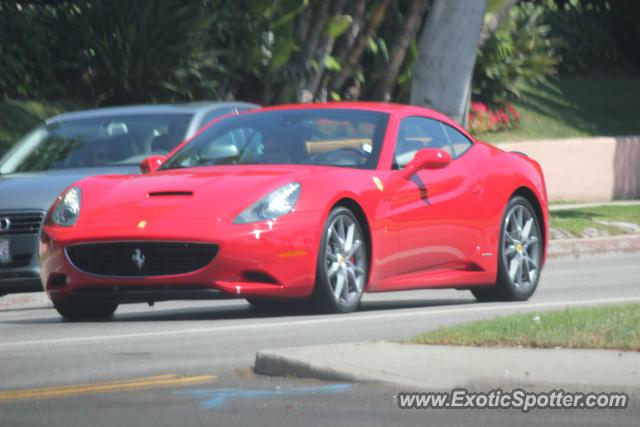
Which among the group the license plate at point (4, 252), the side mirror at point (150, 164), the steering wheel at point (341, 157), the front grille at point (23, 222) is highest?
the steering wheel at point (341, 157)

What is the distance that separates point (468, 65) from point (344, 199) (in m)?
11.4

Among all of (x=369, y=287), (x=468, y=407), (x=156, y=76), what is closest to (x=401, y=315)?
(x=369, y=287)

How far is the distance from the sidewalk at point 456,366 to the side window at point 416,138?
11.4 ft

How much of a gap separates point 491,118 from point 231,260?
25007mm

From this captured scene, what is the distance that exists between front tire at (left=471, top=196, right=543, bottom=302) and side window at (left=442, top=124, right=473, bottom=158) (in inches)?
20.9

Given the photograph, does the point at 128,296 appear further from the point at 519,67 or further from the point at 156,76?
the point at 519,67

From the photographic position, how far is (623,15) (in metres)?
42.0

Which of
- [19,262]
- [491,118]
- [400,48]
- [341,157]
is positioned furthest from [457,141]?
[491,118]

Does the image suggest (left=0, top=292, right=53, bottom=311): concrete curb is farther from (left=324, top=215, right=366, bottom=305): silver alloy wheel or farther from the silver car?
(left=324, top=215, right=366, bottom=305): silver alloy wheel

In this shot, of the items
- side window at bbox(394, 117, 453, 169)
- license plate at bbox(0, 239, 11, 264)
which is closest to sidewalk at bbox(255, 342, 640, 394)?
side window at bbox(394, 117, 453, 169)

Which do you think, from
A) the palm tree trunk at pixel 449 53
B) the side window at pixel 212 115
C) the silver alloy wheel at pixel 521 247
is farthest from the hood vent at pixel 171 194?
the palm tree trunk at pixel 449 53

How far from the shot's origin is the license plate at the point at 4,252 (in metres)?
13.4

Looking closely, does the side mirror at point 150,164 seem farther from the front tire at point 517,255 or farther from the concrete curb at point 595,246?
the concrete curb at point 595,246

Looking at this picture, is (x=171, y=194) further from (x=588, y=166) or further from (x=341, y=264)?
(x=588, y=166)
